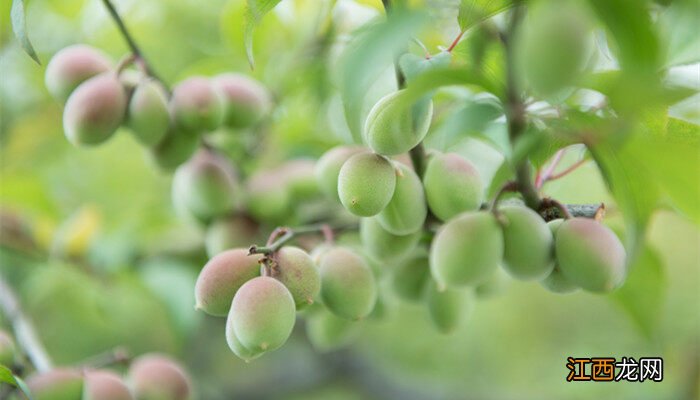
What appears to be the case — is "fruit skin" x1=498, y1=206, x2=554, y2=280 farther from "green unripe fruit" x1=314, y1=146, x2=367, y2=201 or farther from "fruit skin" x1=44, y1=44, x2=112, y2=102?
"fruit skin" x1=44, y1=44, x2=112, y2=102

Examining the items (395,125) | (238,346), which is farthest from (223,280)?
(395,125)

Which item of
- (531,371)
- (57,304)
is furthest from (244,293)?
(531,371)

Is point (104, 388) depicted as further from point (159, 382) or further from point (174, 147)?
point (174, 147)

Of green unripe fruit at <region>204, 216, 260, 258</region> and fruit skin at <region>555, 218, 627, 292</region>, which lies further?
green unripe fruit at <region>204, 216, 260, 258</region>

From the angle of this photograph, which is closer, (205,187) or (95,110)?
(95,110)

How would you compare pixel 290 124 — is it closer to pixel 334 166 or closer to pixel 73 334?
pixel 334 166

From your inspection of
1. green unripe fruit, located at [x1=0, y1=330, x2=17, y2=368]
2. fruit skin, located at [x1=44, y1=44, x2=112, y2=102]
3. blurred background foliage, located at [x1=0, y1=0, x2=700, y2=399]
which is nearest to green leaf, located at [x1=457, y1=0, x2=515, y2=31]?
blurred background foliage, located at [x1=0, y1=0, x2=700, y2=399]

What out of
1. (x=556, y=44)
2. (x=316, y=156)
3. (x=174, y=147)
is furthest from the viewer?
(x=316, y=156)

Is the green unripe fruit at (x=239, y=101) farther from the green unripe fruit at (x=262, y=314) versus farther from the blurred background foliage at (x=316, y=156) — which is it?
the green unripe fruit at (x=262, y=314)
